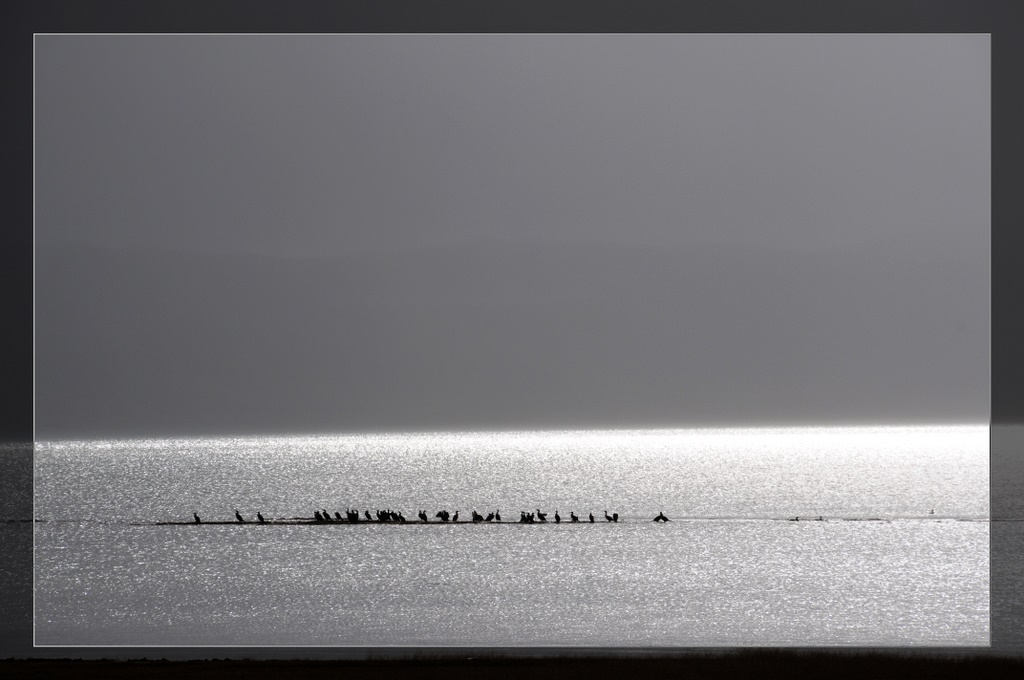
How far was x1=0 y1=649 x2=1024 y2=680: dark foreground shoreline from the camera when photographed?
22.3 ft

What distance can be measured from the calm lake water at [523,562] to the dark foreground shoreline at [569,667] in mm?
2869

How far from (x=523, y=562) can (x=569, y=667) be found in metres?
23.8

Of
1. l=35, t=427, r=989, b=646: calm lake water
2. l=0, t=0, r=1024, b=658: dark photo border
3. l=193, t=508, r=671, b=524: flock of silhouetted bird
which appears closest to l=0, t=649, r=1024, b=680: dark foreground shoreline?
l=0, t=0, r=1024, b=658: dark photo border

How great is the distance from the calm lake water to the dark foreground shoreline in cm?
287

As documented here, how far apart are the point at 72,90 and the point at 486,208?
7700 millimetres

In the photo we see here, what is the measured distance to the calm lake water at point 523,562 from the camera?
→ 20.5 metres

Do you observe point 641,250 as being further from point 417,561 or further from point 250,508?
point 250,508

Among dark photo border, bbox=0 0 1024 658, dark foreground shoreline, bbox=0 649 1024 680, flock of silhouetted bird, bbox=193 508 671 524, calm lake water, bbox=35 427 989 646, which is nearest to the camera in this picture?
dark photo border, bbox=0 0 1024 658

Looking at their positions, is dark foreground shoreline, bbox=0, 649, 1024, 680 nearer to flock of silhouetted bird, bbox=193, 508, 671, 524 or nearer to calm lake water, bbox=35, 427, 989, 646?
calm lake water, bbox=35, 427, 989, 646

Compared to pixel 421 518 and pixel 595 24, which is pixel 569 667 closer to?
pixel 595 24

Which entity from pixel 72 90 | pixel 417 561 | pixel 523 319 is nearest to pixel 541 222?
pixel 523 319

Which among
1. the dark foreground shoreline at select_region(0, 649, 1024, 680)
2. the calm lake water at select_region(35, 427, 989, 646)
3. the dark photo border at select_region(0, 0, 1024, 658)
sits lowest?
the dark foreground shoreline at select_region(0, 649, 1024, 680)

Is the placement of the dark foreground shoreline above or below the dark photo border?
below

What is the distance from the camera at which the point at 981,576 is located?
29.3 meters
